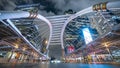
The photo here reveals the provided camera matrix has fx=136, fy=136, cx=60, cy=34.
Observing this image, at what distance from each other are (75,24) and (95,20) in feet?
166

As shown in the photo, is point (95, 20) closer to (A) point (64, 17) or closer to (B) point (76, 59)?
(B) point (76, 59)

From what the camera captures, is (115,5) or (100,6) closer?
(115,5)

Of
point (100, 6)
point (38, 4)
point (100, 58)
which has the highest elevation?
point (38, 4)

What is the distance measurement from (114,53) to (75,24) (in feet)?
115

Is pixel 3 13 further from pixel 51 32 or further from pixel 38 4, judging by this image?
pixel 38 4

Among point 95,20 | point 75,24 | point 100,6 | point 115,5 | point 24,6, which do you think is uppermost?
point 24,6

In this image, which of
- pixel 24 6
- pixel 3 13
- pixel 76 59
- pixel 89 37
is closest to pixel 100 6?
pixel 3 13

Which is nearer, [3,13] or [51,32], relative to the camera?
[3,13]

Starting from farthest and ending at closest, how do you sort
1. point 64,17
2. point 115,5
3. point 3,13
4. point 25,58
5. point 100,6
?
point 25,58 < point 64,17 < point 100,6 < point 115,5 < point 3,13

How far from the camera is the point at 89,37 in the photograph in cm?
8650

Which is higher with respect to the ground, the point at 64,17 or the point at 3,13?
the point at 64,17

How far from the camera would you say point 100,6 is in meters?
32.4

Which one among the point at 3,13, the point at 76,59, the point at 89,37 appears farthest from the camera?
the point at 76,59

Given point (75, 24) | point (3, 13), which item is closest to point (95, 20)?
point (75, 24)
